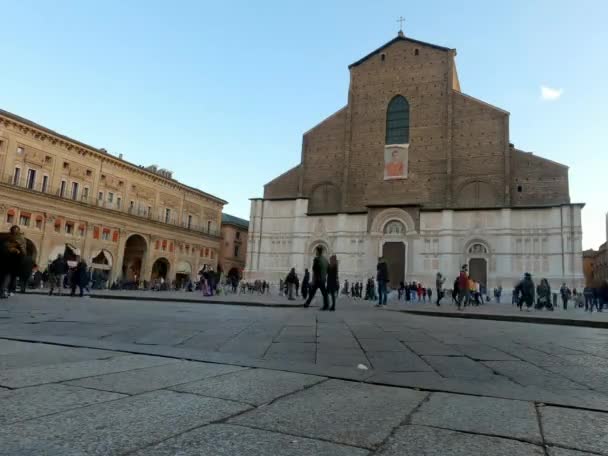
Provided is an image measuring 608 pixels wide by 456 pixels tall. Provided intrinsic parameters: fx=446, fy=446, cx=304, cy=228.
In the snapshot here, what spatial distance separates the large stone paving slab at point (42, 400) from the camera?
6.16 ft

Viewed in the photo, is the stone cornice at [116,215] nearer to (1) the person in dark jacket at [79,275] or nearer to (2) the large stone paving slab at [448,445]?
(1) the person in dark jacket at [79,275]

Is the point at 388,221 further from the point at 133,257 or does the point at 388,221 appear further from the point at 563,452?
the point at 563,452

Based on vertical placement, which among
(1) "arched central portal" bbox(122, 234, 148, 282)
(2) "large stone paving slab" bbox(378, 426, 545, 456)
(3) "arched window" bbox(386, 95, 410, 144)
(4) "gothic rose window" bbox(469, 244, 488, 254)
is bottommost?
→ (2) "large stone paving slab" bbox(378, 426, 545, 456)

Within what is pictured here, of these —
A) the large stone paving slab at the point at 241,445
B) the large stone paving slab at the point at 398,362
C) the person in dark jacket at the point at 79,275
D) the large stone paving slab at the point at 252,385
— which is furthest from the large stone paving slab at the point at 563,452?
the person in dark jacket at the point at 79,275

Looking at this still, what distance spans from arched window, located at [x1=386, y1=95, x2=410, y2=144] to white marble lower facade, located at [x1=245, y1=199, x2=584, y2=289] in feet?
19.4

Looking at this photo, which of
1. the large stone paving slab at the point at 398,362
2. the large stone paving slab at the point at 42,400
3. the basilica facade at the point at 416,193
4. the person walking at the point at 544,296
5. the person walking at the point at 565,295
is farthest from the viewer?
the basilica facade at the point at 416,193

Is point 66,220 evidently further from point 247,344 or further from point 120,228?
point 247,344

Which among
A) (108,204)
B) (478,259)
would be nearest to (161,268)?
(108,204)

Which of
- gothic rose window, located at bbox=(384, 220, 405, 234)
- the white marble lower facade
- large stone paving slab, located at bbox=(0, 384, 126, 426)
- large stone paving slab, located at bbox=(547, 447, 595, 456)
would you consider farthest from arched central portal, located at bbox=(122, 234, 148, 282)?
large stone paving slab, located at bbox=(547, 447, 595, 456)

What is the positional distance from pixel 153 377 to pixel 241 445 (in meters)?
1.44

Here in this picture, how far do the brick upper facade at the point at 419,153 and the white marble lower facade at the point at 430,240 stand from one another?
0.98 meters

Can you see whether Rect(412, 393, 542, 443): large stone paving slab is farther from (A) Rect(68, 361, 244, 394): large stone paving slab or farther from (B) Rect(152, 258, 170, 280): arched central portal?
(B) Rect(152, 258, 170, 280): arched central portal

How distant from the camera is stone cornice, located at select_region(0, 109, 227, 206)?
98.0 feet

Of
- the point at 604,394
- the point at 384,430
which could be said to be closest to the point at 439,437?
the point at 384,430
